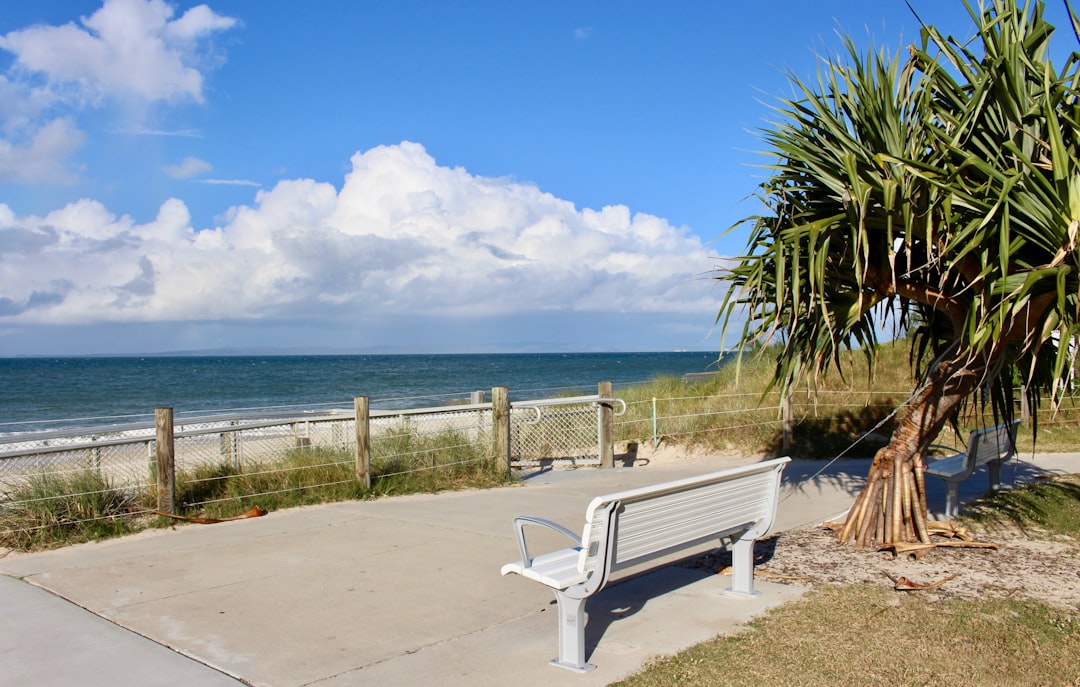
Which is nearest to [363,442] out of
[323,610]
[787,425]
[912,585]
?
[323,610]

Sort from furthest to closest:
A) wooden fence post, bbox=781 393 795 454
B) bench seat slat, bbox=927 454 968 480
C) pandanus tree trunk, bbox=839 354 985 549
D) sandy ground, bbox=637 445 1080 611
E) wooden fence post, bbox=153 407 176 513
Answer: wooden fence post, bbox=781 393 795 454 → wooden fence post, bbox=153 407 176 513 → bench seat slat, bbox=927 454 968 480 → pandanus tree trunk, bbox=839 354 985 549 → sandy ground, bbox=637 445 1080 611

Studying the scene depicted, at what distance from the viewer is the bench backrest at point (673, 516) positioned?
4.38 metres

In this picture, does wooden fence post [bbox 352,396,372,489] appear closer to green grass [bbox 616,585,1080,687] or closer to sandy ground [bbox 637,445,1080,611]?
sandy ground [bbox 637,445,1080,611]

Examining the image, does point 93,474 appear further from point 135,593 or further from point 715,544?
point 715,544

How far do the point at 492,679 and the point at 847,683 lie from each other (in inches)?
64.3

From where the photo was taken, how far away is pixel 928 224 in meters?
5.55

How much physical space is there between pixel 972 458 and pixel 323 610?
5774 millimetres

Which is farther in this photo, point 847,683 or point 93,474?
point 93,474

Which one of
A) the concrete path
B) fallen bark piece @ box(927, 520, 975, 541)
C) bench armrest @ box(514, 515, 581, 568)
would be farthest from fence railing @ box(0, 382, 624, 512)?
fallen bark piece @ box(927, 520, 975, 541)

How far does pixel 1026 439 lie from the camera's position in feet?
45.8

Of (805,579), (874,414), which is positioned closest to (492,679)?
(805,579)

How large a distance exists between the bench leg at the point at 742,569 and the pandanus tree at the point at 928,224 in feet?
4.93

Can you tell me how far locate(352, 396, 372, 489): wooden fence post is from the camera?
973cm

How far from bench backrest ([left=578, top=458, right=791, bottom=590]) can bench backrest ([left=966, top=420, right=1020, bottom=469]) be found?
121 inches
